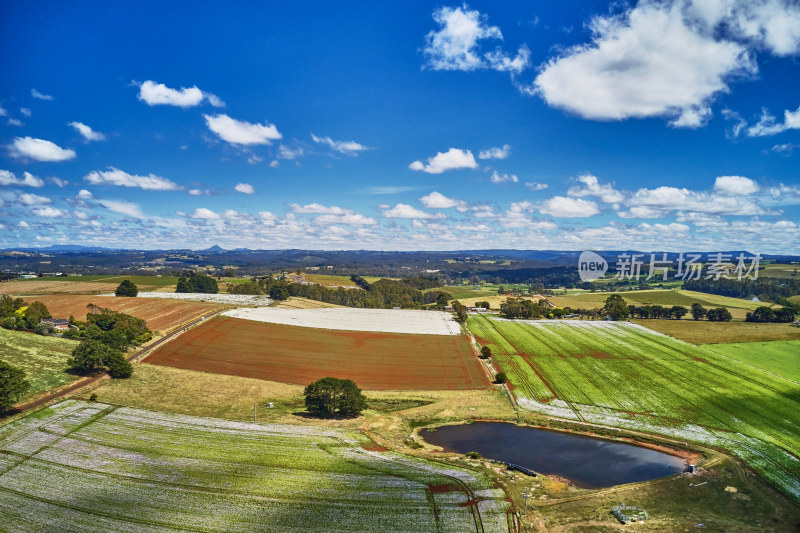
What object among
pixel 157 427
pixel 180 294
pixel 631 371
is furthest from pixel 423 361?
pixel 180 294

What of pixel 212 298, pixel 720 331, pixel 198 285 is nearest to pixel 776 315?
pixel 720 331

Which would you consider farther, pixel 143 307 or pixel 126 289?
pixel 126 289

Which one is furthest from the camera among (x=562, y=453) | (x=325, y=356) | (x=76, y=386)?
(x=325, y=356)

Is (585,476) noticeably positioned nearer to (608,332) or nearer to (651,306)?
(608,332)

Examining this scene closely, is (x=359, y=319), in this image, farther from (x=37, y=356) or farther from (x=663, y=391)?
(x=663, y=391)

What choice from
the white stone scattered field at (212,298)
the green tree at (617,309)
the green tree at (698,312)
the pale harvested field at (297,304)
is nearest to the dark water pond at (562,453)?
the green tree at (617,309)
